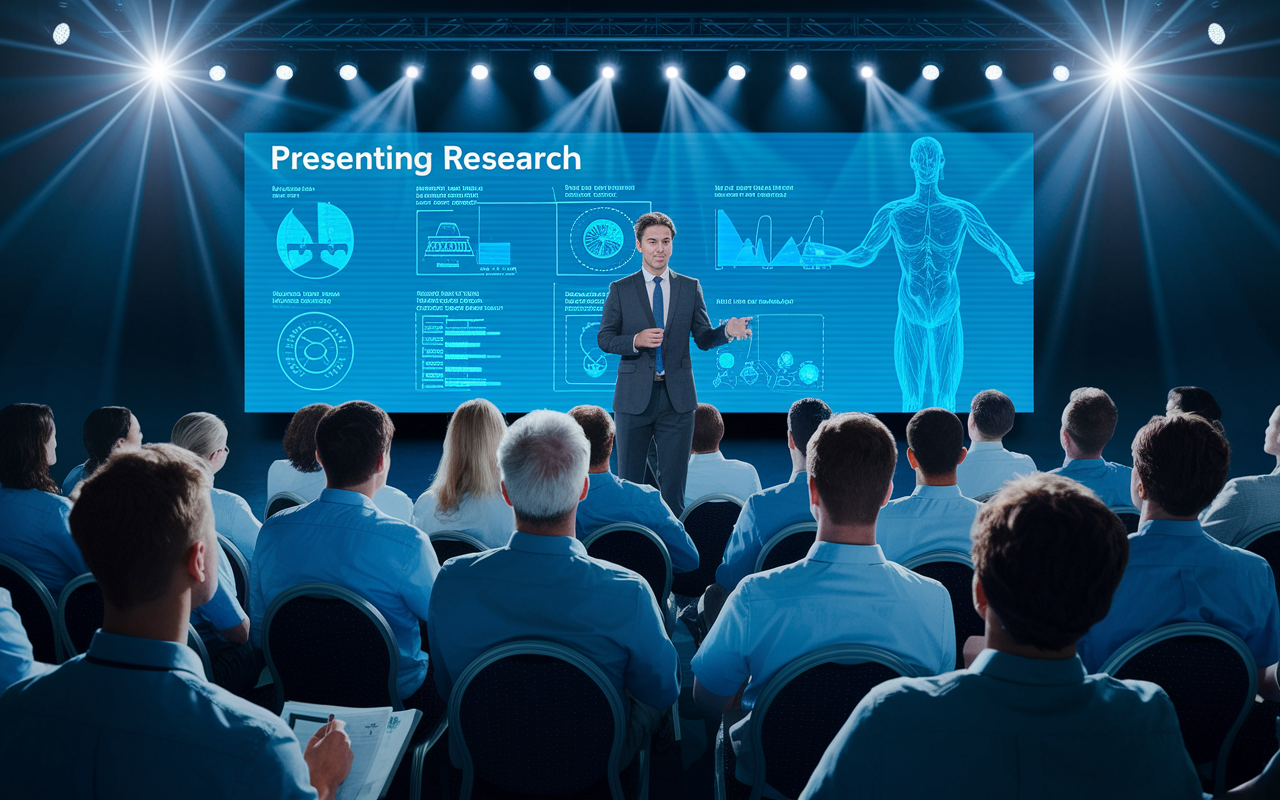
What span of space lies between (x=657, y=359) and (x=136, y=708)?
370 centimetres

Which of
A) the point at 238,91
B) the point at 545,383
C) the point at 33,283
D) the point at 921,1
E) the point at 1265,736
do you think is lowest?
the point at 1265,736

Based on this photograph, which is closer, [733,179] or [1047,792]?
[1047,792]

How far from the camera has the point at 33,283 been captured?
707 centimetres

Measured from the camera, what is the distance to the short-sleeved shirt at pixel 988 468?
12.4 ft

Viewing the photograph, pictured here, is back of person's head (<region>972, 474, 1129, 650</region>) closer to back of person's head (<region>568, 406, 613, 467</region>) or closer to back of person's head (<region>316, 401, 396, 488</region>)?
back of person's head (<region>316, 401, 396, 488</region>)

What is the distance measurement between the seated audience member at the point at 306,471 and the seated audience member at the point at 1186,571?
7.64 feet

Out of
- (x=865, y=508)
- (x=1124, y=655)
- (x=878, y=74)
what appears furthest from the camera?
(x=878, y=74)

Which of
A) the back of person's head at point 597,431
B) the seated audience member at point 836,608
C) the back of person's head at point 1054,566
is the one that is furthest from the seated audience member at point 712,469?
the back of person's head at point 1054,566

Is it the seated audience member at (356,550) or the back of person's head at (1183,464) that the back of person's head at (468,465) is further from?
the back of person's head at (1183,464)

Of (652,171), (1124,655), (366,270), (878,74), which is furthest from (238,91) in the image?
(1124,655)

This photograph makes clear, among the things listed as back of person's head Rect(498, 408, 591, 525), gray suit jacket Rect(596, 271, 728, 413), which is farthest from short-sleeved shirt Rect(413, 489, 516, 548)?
gray suit jacket Rect(596, 271, 728, 413)

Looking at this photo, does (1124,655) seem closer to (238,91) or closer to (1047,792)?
(1047,792)

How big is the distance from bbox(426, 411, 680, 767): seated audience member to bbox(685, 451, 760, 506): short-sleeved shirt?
2.17 meters

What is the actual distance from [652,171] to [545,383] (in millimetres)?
1935
